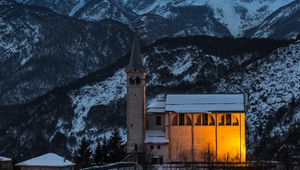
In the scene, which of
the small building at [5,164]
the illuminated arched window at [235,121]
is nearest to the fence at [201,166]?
the illuminated arched window at [235,121]

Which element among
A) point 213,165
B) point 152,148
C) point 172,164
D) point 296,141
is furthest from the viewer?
point 296,141

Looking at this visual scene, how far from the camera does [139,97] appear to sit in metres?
136

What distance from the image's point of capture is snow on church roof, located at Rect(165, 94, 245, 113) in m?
133

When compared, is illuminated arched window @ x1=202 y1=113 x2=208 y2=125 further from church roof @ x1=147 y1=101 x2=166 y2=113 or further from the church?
→ church roof @ x1=147 y1=101 x2=166 y2=113

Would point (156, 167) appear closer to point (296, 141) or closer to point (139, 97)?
point (139, 97)

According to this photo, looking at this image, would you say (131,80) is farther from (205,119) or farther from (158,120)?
(205,119)

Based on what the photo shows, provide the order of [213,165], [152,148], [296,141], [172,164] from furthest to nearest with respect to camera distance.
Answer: [296,141] → [152,148] → [172,164] → [213,165]

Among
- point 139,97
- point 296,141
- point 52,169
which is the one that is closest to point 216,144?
point 139,97

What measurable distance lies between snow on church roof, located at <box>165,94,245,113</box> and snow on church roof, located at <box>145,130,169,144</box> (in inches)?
166

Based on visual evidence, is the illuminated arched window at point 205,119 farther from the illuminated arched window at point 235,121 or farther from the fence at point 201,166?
the fence at point 201,166

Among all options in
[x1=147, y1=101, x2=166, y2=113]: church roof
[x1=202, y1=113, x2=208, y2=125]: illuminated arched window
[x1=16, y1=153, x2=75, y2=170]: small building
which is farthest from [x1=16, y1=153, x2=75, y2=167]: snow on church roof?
[x1=202, y1=113, x2=208, y2=125]: illuminated arched window

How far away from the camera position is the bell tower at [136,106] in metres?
133

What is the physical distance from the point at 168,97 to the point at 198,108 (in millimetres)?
6898

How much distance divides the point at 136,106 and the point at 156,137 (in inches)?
261
